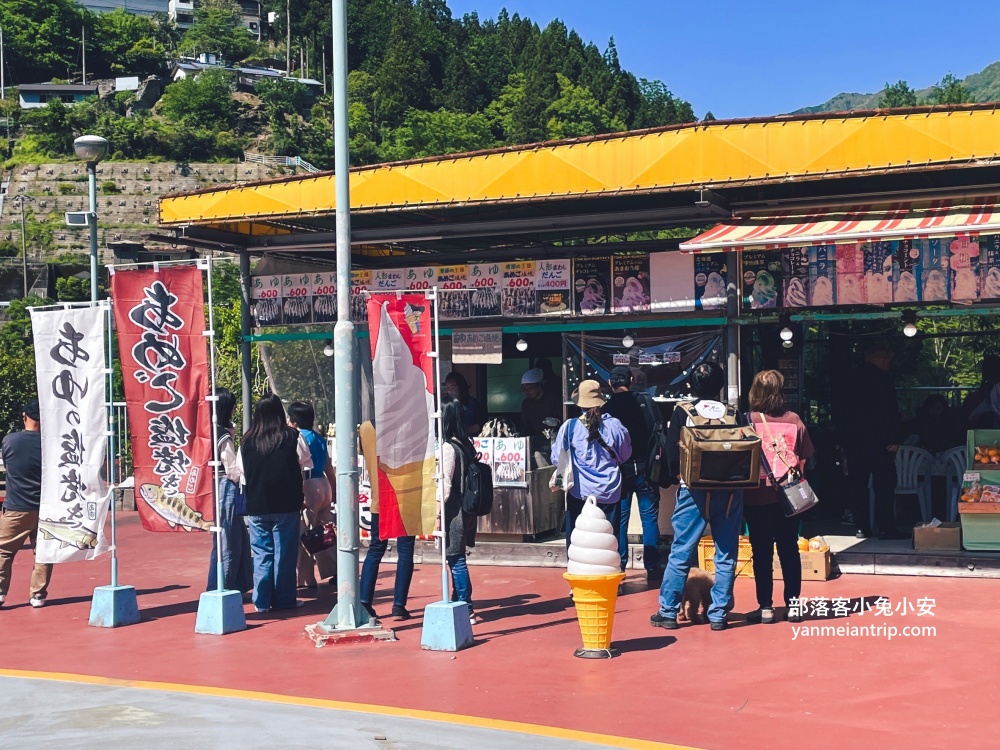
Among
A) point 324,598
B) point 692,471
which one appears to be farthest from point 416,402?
point 324,598

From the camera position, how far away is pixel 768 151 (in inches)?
416

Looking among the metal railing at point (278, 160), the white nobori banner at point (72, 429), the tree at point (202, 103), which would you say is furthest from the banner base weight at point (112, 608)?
the tree at point (202, 103)

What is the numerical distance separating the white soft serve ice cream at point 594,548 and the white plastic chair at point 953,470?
17.4ft

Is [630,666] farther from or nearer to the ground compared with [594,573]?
nearer to the ground

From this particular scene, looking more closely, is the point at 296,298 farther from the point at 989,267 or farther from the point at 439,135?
the point at 439,135

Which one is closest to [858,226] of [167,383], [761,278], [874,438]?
[761,278]

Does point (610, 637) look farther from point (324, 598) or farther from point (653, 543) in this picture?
point (324, 598)

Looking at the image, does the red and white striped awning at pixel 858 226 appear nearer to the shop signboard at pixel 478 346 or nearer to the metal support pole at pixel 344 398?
the shop signboard at pixel 478 346

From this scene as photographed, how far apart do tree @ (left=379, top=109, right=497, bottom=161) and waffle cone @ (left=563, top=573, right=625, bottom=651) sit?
122 m

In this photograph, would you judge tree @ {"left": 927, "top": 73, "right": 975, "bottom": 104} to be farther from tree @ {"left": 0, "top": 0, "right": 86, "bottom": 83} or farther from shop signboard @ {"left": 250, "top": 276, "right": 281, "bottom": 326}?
tree @ {"left": 0, "top": 0, "right": 86, "bottom": 83}

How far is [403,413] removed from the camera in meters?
8.80

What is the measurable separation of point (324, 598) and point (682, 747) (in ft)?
18.4

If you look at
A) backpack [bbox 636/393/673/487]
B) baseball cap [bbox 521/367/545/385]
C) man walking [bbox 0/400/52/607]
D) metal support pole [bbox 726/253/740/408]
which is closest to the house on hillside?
baseball cap [bbox 521/367/545/385]

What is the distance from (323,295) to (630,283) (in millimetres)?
3832
